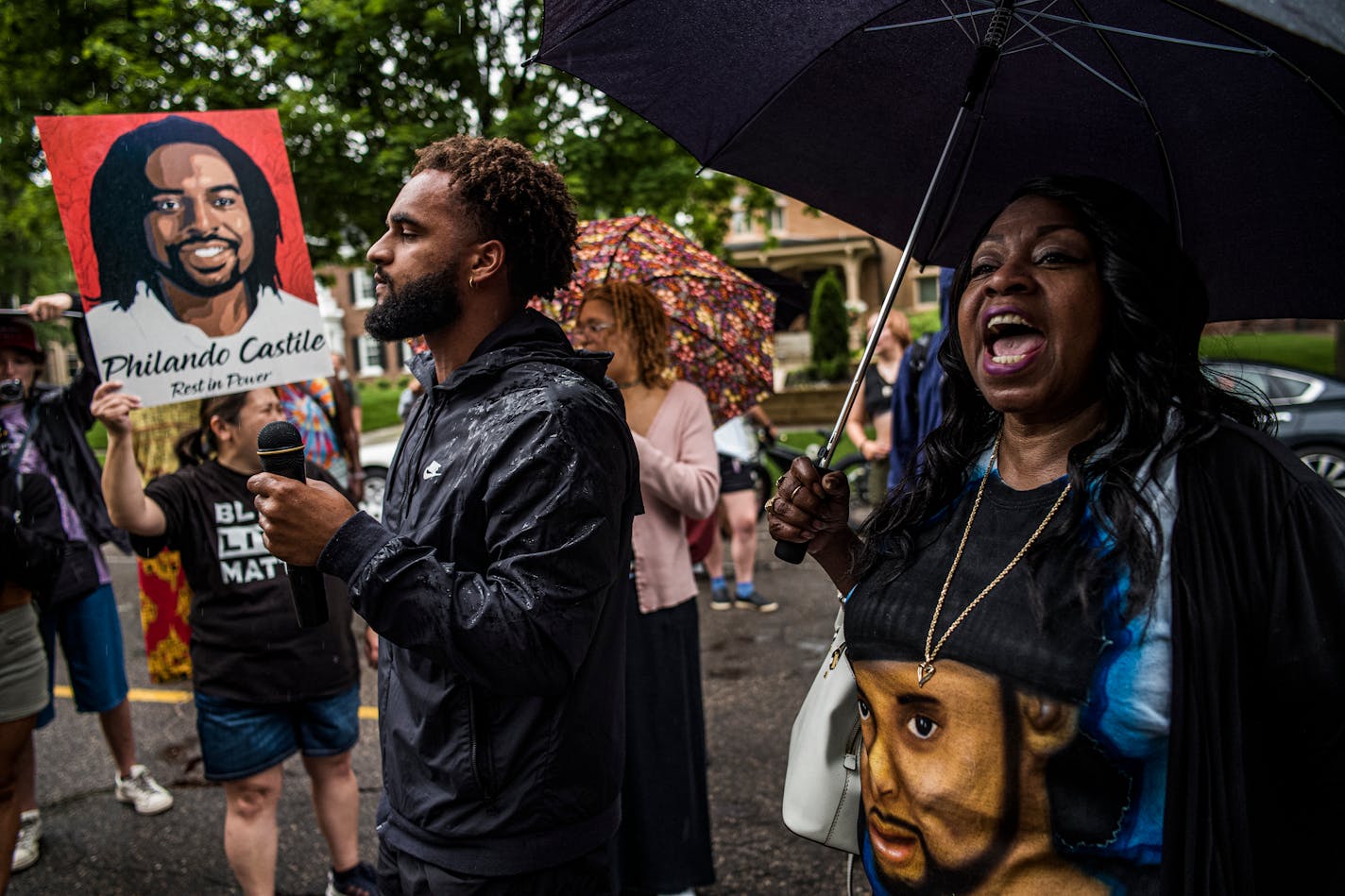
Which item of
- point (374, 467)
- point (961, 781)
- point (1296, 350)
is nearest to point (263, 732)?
point (961, 781)

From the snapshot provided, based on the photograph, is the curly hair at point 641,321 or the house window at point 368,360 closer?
the curly hair at point 641,321

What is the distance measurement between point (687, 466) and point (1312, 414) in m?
8.31

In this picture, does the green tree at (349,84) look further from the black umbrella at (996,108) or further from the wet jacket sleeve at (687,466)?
the black umbrella at (996,108)

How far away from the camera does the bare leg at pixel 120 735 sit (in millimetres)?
3996

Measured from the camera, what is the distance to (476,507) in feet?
5.76

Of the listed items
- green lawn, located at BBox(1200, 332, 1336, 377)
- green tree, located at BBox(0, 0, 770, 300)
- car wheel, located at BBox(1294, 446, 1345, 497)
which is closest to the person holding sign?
green tree, located at BBox(0, 0, 770, 300)

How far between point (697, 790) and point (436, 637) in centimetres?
177

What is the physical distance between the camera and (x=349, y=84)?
8945 mm

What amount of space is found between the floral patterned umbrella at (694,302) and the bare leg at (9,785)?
7.67ft

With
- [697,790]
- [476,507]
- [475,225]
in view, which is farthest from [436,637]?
[697,790]

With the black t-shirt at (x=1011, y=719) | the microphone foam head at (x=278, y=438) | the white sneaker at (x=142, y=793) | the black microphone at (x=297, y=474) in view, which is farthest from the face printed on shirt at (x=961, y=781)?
the white sneaker at (x=142, y=793)

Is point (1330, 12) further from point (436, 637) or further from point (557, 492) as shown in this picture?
point (436, 637)

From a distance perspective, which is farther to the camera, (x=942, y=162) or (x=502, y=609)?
(x=942, y=162)

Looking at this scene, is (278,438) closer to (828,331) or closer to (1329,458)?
(1329,458)
